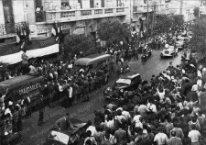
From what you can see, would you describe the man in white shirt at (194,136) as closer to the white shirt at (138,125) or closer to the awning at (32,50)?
the white shirt at (138,125)

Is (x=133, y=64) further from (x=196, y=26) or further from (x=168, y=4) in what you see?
(x=168, y=4)

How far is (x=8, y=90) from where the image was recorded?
1723 centimetres

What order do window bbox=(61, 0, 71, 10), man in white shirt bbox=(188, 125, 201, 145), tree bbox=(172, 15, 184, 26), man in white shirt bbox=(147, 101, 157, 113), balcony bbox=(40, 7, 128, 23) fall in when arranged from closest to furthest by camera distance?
1. man in white shirt bbox=(188, 125, 201, 145)
2. man in white shirt bbox=(147, 101, 157, 113)
3. balcony bbox=(40, 7, 128, 23)
4. window bbox=(61, 0, 71, 10)
5. tree bbox=(172, 15, 184, 26)

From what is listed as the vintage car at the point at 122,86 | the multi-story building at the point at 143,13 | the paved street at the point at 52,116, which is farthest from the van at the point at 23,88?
the multi-story building at the point at 143,13

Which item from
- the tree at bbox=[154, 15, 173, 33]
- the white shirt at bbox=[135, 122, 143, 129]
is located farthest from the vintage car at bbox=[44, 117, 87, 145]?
the tree at bbox=[154, 15, 173, 33]

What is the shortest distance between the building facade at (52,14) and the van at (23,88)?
720 cm

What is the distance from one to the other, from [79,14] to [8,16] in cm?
842

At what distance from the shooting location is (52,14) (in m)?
29.1

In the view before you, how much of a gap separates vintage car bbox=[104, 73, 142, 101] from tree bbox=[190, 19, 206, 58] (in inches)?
312

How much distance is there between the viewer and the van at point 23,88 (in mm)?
17359

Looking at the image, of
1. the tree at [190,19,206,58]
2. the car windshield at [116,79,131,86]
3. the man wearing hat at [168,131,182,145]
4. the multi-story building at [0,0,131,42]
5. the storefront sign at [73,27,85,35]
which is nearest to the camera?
the man wearing hat at [168,131,182,145]

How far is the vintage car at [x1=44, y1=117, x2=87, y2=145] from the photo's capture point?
12.4 meters

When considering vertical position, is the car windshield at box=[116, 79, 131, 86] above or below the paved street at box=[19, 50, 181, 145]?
above

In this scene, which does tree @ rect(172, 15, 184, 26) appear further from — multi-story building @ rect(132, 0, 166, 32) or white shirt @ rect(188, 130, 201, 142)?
white shirt @ rect(188, 130, 201, 142)
